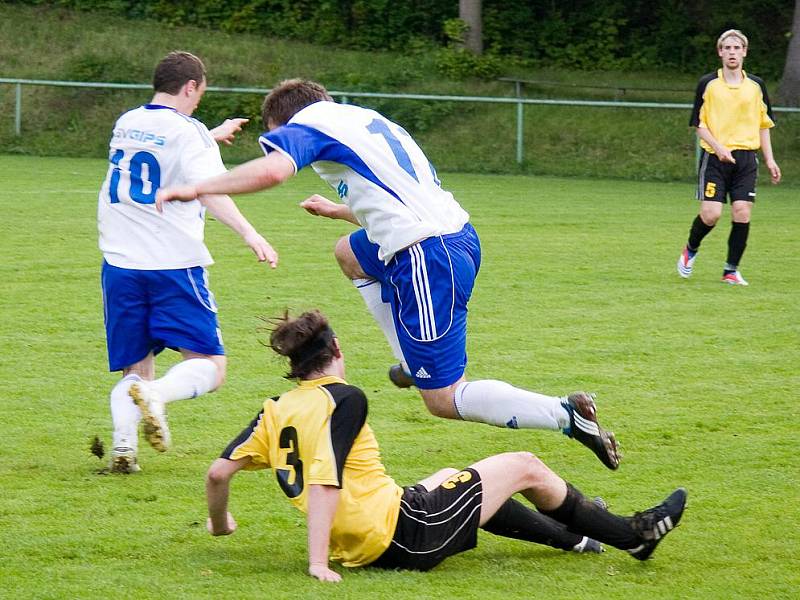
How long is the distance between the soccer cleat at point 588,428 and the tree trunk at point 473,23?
2493cm

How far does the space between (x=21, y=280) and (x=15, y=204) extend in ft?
16.0

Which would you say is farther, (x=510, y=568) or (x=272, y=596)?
(x=510, y=568)

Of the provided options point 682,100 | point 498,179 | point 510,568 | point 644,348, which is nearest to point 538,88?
point 682,100

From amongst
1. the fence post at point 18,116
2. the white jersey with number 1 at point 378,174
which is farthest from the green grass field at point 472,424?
the fence post at point 18,116

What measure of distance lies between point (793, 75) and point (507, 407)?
828 inches

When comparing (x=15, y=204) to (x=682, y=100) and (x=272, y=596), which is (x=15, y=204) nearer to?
(x=272, y=596)

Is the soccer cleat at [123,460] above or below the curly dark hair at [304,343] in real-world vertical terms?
below

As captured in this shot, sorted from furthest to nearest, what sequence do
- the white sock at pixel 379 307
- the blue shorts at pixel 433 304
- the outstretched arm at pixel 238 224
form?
the white sock at pixel 379 307 → the outstretched arm at pixel 238 224 → the blue shorts at pixel 433 304

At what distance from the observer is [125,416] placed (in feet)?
18.2

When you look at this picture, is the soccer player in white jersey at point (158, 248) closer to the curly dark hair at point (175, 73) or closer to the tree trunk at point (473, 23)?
the curly dark hair at point (175, 73)

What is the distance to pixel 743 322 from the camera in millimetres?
9422

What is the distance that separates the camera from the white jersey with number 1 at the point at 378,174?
4887mm

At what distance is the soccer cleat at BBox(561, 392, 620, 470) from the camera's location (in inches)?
189

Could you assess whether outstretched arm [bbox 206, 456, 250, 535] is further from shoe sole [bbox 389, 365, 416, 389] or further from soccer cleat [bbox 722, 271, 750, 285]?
soccer cleat [bbox 722, 271, 750, 285]
